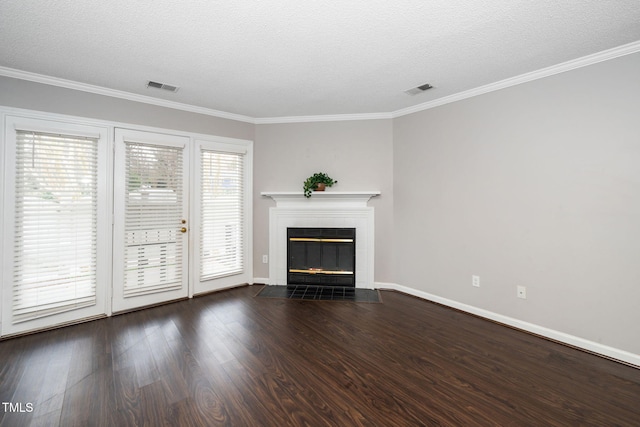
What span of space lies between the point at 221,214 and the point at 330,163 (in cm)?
175

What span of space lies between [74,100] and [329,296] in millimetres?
3673

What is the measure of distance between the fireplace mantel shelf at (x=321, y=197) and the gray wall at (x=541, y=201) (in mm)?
757

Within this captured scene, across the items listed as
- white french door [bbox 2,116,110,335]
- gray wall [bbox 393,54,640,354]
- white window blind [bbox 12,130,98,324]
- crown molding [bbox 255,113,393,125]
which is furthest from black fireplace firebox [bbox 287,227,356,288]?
white window blind [bbox 12,130,98,324]

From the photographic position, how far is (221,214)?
153 inches

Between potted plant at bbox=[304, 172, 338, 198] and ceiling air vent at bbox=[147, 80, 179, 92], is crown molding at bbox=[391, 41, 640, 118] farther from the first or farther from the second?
ceiling air vent at bbox=[147, 80, 179, 92]

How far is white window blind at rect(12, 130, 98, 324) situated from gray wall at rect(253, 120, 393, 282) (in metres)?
1.96

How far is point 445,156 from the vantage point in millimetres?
3387

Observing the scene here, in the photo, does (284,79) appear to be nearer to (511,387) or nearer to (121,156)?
(121,156)

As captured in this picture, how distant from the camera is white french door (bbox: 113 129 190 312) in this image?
123 inches

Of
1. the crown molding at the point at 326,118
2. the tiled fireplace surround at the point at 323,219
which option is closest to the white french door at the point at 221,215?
the tiled fireplace surround at the point at 323,219

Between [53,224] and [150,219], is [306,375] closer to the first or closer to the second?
[150,219]

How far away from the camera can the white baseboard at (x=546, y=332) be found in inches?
87.2

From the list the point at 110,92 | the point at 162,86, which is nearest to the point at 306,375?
the point at 162,86

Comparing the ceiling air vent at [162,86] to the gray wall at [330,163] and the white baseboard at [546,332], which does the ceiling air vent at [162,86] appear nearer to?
the gray wall at [330,163]
